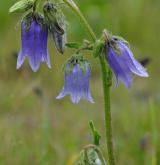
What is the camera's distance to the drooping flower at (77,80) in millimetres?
3068

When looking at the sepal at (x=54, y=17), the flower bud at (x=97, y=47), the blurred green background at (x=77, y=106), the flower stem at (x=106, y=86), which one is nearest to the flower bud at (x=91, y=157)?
the flower stem at (x=106, y=86)

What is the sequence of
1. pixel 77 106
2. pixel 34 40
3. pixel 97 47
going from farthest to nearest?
Answer: pixel 77 106
pixel 34 40
pixel 97 47

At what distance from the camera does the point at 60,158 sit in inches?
172

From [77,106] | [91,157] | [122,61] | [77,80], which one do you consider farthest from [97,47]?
[77,106]

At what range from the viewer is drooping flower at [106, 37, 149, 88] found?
116 inches

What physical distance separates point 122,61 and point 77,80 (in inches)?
11.0

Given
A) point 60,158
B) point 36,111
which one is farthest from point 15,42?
point 60,158

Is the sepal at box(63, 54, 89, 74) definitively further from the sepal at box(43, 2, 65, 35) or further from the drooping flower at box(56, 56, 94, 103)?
the sepal at box(43, 2, 65, 35)

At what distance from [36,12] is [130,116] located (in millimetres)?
2514

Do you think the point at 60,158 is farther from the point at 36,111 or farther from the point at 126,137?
the point at 36,111

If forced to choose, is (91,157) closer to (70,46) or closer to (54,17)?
(70,46)

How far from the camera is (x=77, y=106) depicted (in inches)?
254

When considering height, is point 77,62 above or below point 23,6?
below

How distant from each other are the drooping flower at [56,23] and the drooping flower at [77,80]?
11cm
